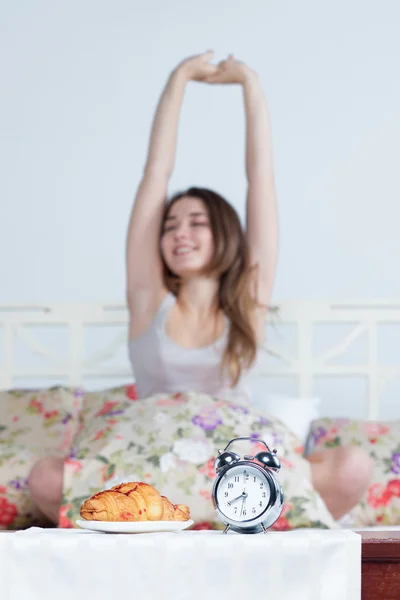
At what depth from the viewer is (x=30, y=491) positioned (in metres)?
1.78

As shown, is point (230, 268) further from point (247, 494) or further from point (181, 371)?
point (247, 494)

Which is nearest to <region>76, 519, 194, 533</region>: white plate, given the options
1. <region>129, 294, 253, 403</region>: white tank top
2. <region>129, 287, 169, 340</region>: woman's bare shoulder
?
<region>129, 294, 253, 403</region>: white tank top

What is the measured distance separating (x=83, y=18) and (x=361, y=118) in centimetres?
75

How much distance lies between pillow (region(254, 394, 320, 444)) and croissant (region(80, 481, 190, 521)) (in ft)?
3.85

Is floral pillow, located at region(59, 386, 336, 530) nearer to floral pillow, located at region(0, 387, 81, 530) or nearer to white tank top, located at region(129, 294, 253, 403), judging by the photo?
floral pillow, located at region(0, 387, 81, 530)

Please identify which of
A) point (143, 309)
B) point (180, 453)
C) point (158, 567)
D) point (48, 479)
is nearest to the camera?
point (158, 567)

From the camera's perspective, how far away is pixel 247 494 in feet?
3.30

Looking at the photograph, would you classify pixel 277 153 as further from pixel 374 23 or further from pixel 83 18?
pixel 83 18

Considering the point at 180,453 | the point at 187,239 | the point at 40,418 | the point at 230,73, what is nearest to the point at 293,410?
the point at 187,239

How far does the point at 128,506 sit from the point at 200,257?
4.33ft

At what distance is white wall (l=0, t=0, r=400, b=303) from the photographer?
2391mm

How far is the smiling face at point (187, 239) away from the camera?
7.41 feet

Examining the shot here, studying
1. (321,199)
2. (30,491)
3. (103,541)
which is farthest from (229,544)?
(321,199)

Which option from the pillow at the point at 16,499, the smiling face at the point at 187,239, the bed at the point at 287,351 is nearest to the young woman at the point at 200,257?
the smiling face at the point at 187,239
